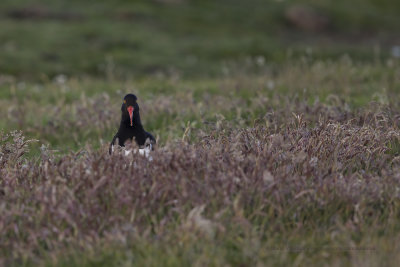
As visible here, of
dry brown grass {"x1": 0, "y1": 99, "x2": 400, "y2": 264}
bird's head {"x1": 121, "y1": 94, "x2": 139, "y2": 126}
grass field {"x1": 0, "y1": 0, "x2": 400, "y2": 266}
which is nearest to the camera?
grass field {"x1": 0, "y1": 0, "x2": 400, "y2": 266}

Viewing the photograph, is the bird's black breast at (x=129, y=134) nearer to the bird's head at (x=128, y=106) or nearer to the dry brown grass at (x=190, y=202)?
the bird's head at (x=128, y=106)

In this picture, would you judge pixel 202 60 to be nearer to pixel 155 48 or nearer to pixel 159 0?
pixel 155 48

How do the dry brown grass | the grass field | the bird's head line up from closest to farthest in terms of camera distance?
the grass field → the dry brown grass → the bird's head

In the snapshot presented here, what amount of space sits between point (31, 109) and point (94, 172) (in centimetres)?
611

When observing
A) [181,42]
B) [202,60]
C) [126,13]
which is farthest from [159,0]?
[202,60]

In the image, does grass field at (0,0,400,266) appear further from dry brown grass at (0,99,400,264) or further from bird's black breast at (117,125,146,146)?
bird's black breast at (117,125,146,146)

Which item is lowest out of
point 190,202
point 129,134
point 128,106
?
point 190,202

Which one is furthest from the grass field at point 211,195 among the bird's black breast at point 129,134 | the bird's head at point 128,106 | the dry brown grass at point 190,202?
the bird's head at point 128,106

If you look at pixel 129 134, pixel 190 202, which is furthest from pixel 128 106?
pixel 190 202

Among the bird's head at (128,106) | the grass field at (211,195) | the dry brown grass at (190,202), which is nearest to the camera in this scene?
the grass field at (211,195)

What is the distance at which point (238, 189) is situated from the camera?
431 cm

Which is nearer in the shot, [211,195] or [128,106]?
[211,195]

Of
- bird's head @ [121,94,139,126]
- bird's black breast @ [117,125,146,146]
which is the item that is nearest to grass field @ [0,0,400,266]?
bird's black breast @ [117,125,146,146]

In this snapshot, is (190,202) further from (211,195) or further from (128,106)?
(128,106)
